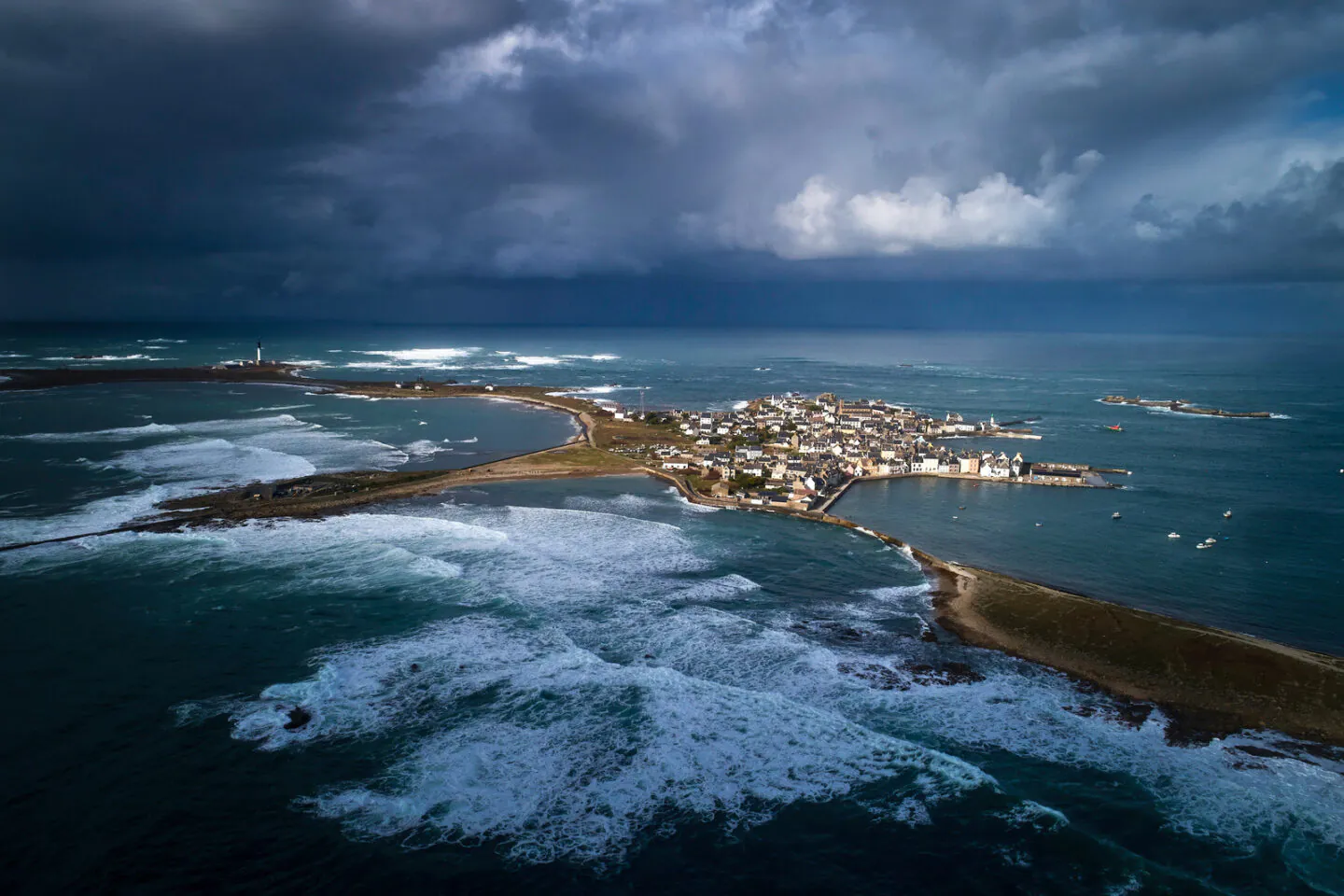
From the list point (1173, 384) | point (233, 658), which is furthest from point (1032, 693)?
point (1173, 384)

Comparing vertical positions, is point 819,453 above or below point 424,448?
above

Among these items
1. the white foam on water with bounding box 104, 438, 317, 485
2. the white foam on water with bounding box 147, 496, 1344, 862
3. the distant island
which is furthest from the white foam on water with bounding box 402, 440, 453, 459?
the distant island

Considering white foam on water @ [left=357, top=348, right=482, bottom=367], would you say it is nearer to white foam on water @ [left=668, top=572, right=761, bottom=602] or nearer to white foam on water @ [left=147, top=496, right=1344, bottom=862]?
white foam on water @ [left=668, top=572, right=761, bottom=602]

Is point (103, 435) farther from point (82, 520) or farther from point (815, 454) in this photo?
point (815, 454)

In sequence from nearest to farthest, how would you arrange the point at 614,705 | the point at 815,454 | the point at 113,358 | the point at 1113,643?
the point at 614,705 → the point at 1113,643 → the point at 815,454 → the point at 113,358

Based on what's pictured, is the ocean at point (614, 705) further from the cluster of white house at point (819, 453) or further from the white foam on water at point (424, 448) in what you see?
the white foam on water at point (424, 448)

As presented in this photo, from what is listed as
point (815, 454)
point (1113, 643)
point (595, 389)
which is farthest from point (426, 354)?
point (1113, 643)
